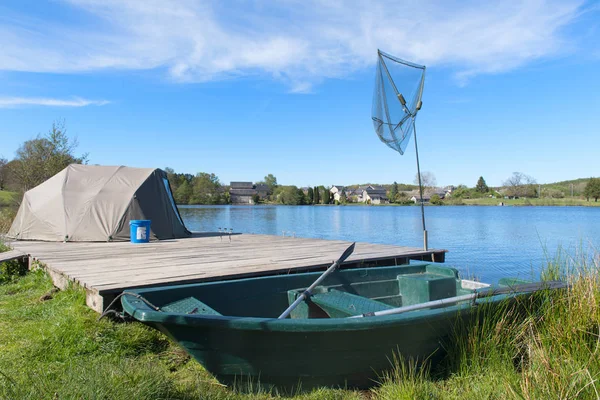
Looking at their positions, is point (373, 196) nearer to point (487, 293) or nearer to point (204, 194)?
point (204, 194)

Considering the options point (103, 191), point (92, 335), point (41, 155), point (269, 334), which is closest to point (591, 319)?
point (269, 334)

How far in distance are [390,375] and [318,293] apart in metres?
1.29

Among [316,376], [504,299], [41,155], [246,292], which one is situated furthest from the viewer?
[41,155]

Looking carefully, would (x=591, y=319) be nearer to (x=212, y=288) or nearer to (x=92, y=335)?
(x=212, y=288)

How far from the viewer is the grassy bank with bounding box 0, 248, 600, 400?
2928mm

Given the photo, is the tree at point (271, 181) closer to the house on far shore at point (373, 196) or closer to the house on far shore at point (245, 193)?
the house on far shore at point (245, 193)

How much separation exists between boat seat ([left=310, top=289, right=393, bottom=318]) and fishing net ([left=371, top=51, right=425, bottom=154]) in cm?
420

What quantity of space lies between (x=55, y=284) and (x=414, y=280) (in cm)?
538

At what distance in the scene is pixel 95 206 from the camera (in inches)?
448

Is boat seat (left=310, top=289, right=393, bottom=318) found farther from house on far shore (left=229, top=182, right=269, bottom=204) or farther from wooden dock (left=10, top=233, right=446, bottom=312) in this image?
house on far shore (left=229, top=182, right=269, bottom=204)

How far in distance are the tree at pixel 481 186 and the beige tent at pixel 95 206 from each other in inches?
3456

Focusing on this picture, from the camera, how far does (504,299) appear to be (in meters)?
4.10

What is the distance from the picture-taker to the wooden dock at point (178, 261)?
17.8ft

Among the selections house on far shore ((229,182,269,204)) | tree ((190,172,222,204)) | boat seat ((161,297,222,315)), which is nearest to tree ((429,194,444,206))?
house on far shore ((229,182,269,204))
